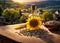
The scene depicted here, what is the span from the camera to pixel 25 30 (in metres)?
3.69

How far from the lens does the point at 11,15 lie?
6.23 m

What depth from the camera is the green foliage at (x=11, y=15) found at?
6190 mm

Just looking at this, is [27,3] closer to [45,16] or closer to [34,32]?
[45,16]

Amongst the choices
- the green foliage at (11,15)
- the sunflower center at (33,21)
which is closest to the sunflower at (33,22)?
the sunflower center at (33,21)

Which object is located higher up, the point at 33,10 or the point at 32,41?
the point at 33,10

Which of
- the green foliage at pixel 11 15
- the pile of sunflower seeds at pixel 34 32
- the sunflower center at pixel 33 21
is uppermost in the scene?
the sunflower center at pixel 33 21

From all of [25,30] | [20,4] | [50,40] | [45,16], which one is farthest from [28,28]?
[20,4]

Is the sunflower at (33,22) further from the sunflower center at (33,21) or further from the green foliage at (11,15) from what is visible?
the green foliage at (11,15)

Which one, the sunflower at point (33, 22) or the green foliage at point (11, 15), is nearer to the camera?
the sunflower at point (33, 22)

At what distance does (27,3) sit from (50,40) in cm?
367

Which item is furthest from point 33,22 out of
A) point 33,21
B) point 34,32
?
point 34,32

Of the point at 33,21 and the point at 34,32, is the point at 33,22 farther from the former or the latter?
the point at 34,32

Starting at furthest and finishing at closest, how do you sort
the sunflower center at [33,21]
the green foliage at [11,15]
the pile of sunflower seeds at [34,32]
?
the green foliage at [11,15] < the sunflower center at [33,21] < the pile of sunflower seeds at [34,32]

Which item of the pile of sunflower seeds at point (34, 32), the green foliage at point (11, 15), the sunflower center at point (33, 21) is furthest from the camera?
the green foliage at point (11, 15)
